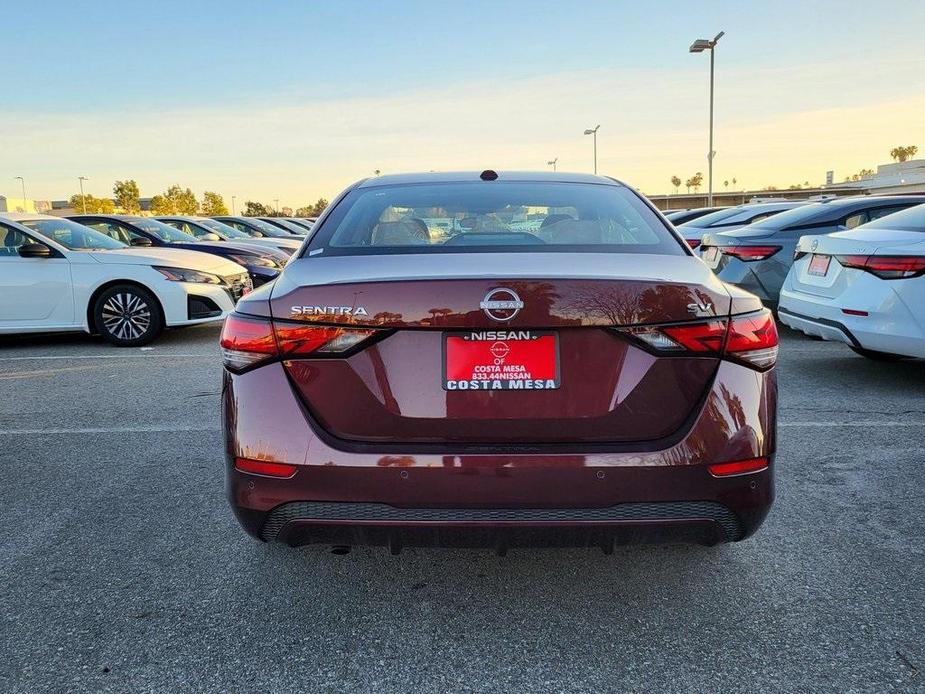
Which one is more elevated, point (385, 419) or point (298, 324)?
point (298, 324)

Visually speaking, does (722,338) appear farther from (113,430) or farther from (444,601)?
(113,430)

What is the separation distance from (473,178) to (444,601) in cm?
194

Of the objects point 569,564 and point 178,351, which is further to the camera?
point 178,351

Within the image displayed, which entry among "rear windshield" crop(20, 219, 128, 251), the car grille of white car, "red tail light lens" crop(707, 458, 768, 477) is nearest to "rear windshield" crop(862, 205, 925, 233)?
"red tail light lens" crop(707, 458, 768, 477)

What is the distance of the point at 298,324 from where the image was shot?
2213 mm

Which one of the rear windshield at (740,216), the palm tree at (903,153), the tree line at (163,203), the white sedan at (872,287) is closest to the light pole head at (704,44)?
the rear windshield at (740,216)

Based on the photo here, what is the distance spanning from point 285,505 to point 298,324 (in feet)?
1.80

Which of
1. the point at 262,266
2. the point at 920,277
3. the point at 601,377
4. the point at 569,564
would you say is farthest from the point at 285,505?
the point at 262,266

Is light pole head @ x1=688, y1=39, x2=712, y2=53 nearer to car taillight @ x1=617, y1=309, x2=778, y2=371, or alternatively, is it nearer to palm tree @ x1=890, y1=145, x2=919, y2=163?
car taillight @ x1=617, y1=309, x2=778, y2=371

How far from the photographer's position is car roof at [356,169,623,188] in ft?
11.6

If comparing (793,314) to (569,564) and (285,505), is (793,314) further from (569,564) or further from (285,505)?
(285,505)

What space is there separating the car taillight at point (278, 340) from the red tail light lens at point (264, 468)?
0.28 metres

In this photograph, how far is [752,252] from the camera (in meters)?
8.26

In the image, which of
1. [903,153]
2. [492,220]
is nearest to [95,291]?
[492,220]
